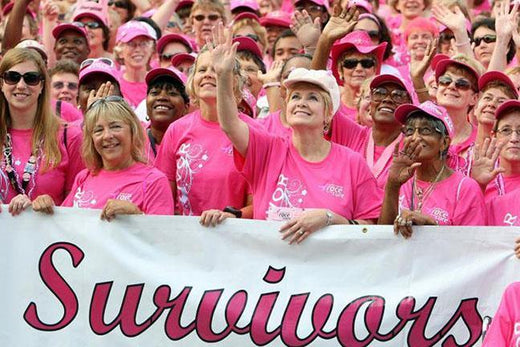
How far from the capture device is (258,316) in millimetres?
8406

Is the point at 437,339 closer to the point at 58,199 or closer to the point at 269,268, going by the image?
the point at 269,268

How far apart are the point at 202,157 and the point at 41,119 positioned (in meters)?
1.08

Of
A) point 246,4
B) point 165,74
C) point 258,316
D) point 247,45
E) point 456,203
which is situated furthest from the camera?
point 246,4

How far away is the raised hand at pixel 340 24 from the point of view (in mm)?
9891

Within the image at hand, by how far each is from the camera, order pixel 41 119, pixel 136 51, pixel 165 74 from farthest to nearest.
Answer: pixel 136 51 < pixel 165 74 < pixel 41 119

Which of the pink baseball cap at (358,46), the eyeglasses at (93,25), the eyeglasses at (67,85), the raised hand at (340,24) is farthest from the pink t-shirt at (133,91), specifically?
the raised hand at (340,24)

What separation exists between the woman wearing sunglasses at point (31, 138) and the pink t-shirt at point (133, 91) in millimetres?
2365

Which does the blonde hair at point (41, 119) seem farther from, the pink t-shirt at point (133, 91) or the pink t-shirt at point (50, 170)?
the pink t-shirt at point (133, 91)

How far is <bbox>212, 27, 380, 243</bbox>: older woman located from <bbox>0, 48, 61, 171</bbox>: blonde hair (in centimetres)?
134

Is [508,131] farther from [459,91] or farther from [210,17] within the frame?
[210,17]

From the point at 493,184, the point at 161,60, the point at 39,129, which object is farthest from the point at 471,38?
the point at 39,129

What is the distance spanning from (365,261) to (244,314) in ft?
2.43

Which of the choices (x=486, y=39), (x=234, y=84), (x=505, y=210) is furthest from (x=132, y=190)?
(x=486, y=39)

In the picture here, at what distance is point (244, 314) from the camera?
8.41m
